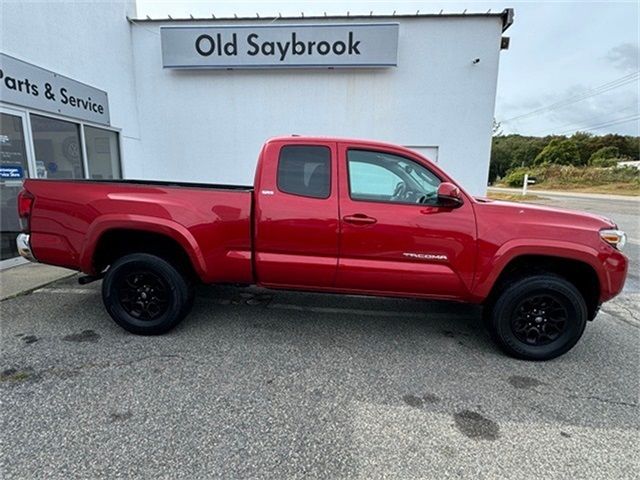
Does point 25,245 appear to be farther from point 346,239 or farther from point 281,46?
point 281,46

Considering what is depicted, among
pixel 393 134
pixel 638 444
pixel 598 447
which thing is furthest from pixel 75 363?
pixel 393 134

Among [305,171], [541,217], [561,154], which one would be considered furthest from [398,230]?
[561,154]

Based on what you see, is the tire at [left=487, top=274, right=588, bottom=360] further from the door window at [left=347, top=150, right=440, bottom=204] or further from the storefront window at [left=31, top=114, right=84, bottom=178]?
the storefront window at [left=31, top=114, right=84, bottom=178]

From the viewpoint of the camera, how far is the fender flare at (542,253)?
3031 mm

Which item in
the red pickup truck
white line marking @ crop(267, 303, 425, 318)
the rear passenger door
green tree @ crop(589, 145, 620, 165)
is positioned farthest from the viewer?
green tree @ crop(589, 145, 620, 165)

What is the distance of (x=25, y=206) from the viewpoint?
3441 millimetres

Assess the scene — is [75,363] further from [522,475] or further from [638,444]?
[638,444]

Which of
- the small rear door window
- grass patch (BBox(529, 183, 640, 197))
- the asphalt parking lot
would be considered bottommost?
the asphalt parking lot

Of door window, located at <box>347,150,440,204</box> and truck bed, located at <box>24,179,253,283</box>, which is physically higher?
door window, located at <box>347,150,440,204</box>

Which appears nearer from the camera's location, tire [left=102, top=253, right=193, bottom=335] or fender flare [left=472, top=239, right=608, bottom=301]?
fender flare [left=472, top=239, right=608, bottom=301]

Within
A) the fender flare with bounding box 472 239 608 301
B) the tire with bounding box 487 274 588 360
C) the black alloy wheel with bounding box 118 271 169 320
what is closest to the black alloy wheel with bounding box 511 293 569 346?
the tire with bounding box 487 274 588 360

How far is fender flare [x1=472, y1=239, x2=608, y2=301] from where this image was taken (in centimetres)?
303

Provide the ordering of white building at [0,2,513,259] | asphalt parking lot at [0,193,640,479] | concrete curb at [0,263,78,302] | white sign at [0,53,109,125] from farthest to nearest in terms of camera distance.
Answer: white building at [0,2,513,259] < white sign at [0,53,109,125] < concrete curb at [0,263,78,302] < asphalt parking lot at [0,193,640,479]

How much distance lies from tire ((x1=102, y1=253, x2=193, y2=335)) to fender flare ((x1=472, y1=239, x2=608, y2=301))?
2849 millimetres
